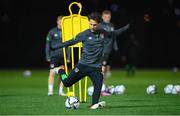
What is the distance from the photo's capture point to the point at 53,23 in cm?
4253

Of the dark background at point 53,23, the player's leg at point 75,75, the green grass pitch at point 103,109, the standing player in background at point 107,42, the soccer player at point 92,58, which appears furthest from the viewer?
the dark background at point 53,23

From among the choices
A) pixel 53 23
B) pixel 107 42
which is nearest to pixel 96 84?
pixel 107 42

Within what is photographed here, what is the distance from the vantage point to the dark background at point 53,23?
43188mm

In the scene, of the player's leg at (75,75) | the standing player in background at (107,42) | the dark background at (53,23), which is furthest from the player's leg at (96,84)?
the dark background at (53,23)

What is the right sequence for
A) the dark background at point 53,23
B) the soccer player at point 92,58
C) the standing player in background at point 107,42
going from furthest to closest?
the dark background at point 53,23, the standing player in background at point 107,42, the soccer player at point 92,58

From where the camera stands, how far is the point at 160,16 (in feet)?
144

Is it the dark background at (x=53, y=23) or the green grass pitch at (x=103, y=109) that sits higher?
the dark background at (x=53, y=23)

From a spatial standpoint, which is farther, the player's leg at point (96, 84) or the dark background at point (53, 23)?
the dark background at point (53, 23)

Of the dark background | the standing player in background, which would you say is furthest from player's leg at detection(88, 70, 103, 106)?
the dark background

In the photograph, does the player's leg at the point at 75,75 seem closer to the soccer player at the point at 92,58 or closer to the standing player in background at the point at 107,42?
the soccer player at the point at 92,58

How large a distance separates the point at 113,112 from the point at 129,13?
28.3 meters

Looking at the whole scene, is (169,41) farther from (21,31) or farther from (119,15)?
(21,31)

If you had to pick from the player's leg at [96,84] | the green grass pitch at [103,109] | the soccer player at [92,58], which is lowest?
the green grass pitch at [103,109]

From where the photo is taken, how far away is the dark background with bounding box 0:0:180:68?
43188mm
